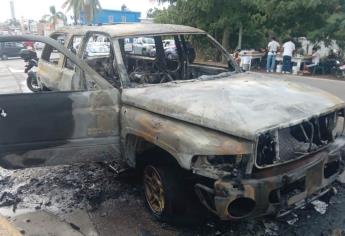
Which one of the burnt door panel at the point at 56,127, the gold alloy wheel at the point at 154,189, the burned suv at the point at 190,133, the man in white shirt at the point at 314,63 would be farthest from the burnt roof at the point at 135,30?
the man in white shirt at the point at 314,63

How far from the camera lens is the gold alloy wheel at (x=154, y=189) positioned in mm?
3508

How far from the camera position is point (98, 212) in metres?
3.89

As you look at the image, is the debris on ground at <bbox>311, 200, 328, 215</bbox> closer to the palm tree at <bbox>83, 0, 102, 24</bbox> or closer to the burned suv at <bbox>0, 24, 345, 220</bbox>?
the burned suv at <bbox>0, 24, 345, 220</bbox>

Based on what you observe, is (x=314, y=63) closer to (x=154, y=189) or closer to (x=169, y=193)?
(x=154, y=189)

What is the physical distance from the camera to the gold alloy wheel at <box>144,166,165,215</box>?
3508 millimetres

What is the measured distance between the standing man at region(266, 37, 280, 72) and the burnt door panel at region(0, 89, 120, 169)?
13819 mm

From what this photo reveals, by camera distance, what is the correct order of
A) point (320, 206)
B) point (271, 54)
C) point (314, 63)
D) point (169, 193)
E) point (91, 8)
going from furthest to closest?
point (91, 8) < point (271, 54) < point (314, 63) < point (320, 206) < point (169, 193)

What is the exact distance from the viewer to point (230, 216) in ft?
9.48

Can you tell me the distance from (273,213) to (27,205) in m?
2.63

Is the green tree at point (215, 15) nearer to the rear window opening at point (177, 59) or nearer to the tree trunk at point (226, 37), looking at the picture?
the tree trunk at point (226, 37)

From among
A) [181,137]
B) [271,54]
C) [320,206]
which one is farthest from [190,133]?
[271,54]

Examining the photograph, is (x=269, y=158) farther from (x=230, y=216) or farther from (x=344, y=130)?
(x=344, y=130)

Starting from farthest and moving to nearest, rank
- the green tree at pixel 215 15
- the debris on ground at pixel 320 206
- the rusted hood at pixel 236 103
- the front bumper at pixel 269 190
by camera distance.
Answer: the green tree at pixel 215 15
the debris on ground at pixel 320 206
the rusted hood at pixel 236 103
the front bumper at pixel 269 190

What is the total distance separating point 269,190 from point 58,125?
81.5 inches
